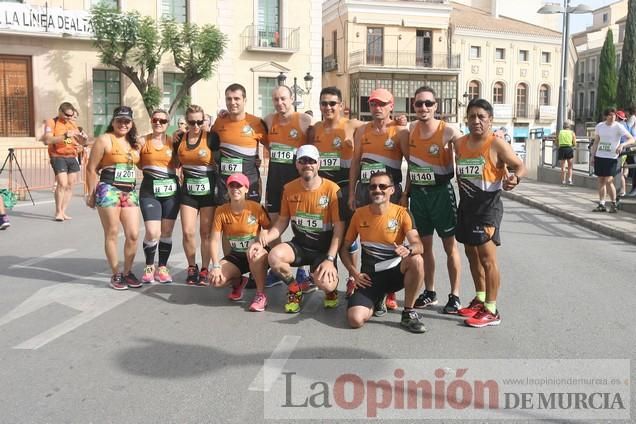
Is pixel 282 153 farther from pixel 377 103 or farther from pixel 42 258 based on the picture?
pixel 42 258

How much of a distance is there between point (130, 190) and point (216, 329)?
209 cm

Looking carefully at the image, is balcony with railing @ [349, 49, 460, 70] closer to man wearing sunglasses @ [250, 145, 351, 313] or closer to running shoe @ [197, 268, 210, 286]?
running shoe @ [197, 268, 210, 286]

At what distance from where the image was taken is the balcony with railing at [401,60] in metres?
47.1

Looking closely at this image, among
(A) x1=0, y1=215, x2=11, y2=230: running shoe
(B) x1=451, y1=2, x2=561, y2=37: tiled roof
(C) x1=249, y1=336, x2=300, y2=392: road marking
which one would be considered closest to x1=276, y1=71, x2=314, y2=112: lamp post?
(A) x1=0, y1=215, x2=11, y2=230: running shoe

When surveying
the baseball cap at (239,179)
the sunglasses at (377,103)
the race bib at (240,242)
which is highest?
the sunglasses at (377,103)

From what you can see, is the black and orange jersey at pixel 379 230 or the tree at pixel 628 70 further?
the tree at pixel 628 70

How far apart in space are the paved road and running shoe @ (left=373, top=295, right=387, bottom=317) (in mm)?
121

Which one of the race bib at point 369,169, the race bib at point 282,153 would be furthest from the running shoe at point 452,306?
the race bib at point 282,153

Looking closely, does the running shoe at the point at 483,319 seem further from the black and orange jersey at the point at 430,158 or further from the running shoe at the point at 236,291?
the running shoe at the point at 236,291

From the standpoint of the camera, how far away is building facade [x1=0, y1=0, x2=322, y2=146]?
83.7 ft

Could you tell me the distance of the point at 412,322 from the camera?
5.36 m

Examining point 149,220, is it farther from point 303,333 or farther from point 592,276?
point 592,276

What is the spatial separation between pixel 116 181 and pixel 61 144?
580 cm

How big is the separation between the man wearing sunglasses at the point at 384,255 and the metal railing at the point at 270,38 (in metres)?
26.4
